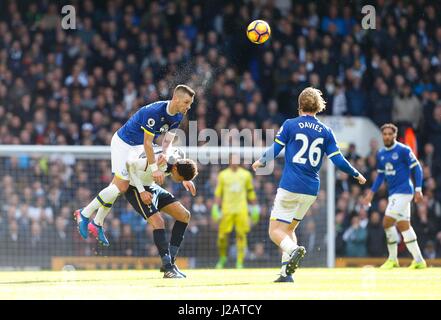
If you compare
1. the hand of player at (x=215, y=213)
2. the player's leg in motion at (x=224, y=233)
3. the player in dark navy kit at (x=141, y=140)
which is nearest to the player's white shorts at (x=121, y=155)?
the player in dark navy kit at (x=141, y=140)

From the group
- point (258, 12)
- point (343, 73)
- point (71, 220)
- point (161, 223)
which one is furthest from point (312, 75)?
point (161, 223)

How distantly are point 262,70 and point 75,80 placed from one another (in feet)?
13.2

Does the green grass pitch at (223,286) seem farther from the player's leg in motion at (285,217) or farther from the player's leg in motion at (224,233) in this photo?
the player's leg in motion at (224,233)

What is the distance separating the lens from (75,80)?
19938 mm

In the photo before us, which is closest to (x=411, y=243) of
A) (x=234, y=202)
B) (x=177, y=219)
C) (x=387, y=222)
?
(x=387, y=222)

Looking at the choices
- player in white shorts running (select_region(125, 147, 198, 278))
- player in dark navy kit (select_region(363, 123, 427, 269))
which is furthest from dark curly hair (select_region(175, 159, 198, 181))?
player in dark navy kit (select_region(363, 123, 427, 269))

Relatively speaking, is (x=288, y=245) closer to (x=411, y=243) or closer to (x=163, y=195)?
(x=163, y=195)

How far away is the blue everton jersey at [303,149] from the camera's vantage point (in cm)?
1020

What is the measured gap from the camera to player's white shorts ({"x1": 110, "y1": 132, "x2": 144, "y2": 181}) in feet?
38.0

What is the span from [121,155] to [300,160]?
2.45 metres

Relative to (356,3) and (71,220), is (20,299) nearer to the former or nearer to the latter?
(71,220)

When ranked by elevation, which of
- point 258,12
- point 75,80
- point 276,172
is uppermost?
point 258,12

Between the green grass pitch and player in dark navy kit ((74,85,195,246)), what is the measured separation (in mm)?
748

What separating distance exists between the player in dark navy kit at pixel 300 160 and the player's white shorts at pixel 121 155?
6.76 ft
